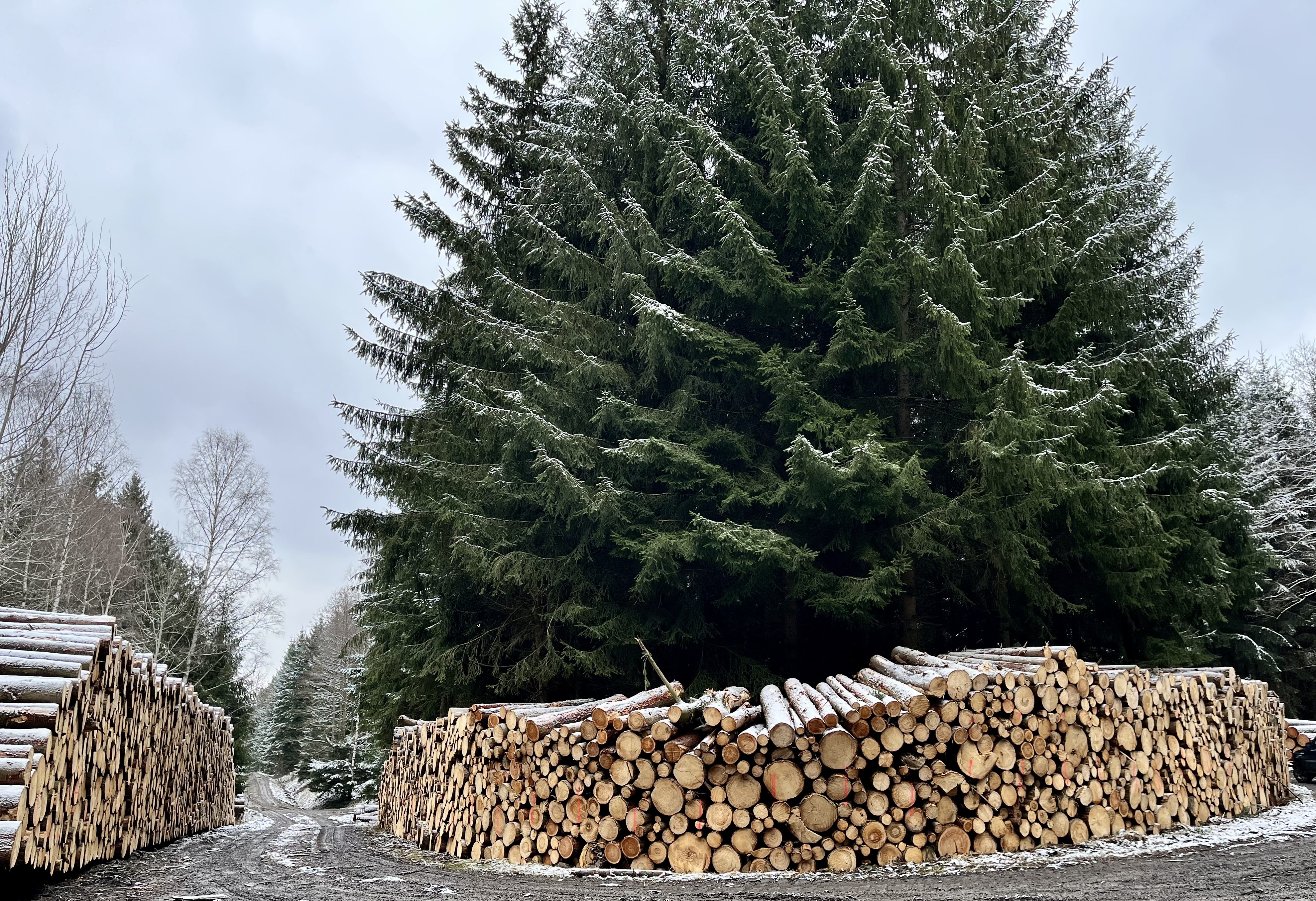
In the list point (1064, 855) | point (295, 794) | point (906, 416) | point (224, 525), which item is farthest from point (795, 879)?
point (295, 794)

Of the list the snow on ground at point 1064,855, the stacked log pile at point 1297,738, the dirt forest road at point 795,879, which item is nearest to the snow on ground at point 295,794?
the dirt forest road at point 795,879

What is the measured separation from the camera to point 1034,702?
6.39 m

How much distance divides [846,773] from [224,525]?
67.3 feet

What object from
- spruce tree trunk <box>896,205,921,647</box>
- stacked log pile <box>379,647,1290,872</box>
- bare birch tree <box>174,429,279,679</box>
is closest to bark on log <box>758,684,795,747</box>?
stacked log pile <box>379,647,1290,872</box>

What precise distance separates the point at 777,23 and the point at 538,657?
35.3 feet

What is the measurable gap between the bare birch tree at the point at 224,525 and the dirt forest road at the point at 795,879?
15.4 metres

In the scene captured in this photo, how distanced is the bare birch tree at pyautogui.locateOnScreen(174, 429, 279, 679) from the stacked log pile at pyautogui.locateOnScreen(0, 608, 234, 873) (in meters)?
13.3

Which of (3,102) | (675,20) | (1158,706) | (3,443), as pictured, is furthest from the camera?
(675,20)

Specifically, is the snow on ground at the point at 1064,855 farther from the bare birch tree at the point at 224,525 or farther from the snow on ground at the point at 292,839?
the bare birch tree at the point at 224,525

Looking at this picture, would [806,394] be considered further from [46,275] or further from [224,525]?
[224,525]

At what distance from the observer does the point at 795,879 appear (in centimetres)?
555

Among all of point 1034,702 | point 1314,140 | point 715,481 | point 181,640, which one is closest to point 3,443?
point 715,481

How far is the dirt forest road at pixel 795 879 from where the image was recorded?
4891 millimetres

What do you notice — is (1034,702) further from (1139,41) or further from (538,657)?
(1139,41)
